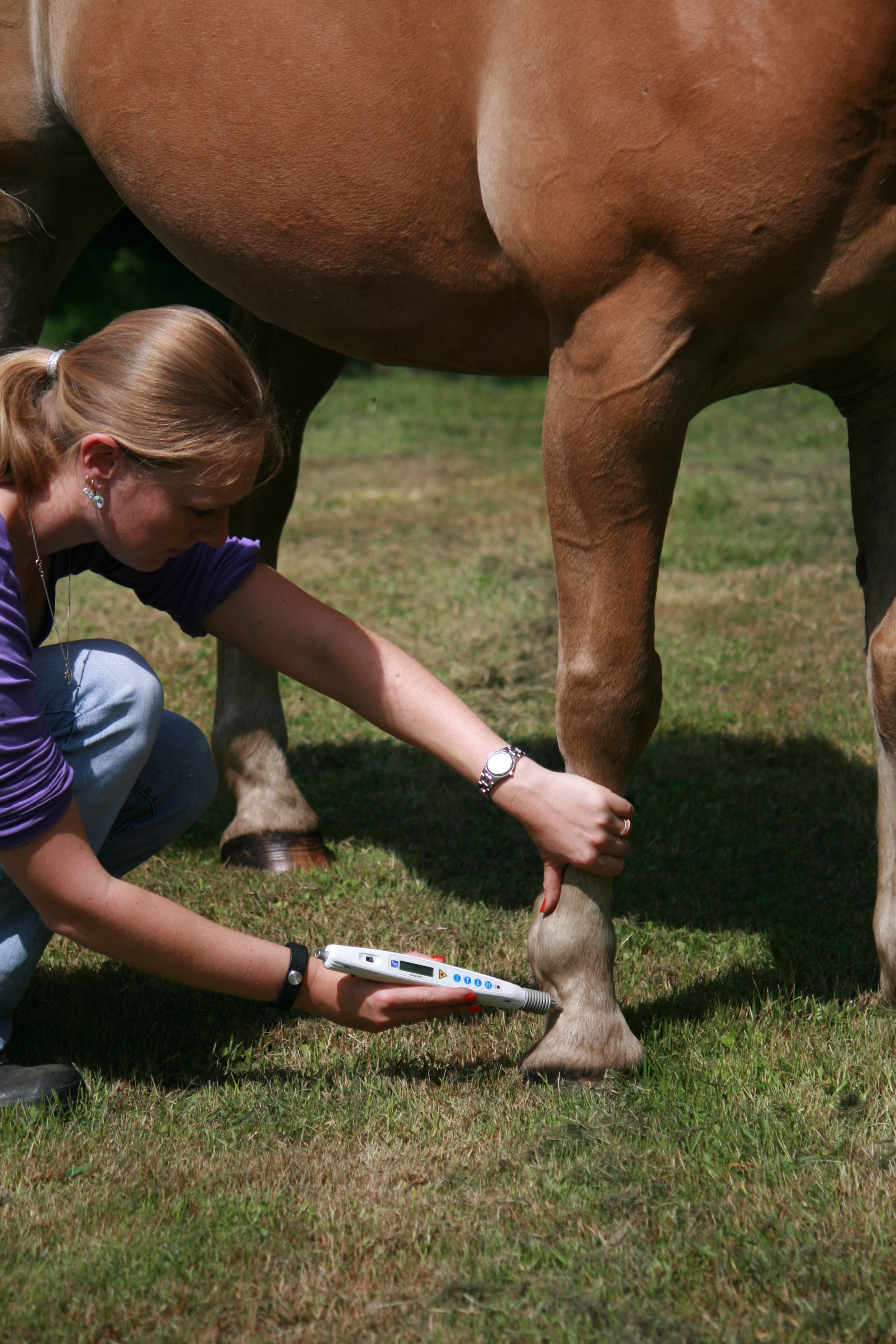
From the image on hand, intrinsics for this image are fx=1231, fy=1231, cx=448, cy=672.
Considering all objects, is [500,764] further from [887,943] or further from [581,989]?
[887,943]

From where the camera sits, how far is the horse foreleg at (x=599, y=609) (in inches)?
81.4

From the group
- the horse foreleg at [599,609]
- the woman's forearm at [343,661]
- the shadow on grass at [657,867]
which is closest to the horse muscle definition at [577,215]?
the horse foreleg at [599,609]

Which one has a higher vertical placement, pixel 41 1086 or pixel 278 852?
pixel 41 1086

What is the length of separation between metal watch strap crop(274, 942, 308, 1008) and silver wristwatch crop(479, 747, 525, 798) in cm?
43

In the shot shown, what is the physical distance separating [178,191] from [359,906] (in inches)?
67.9

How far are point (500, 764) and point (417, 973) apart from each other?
0.39m

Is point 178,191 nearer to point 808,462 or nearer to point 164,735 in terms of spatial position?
point 164,735

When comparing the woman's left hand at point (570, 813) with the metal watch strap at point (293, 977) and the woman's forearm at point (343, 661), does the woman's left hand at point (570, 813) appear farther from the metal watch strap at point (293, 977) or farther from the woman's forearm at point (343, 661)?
the metal watch strap at point (293, 977)

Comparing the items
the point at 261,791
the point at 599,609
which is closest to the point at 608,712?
the point at 599,609

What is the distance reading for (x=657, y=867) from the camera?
335 centimetres

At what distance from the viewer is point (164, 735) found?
105 inches

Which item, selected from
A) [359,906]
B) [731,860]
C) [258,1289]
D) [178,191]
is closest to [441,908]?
[359,906]

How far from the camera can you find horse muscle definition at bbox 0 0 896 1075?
191 centimetres

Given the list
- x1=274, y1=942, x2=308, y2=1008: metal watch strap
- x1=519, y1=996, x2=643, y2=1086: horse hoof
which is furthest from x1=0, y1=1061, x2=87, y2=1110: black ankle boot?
x1=519, y1=996, x2=643, y2=1086: horse hoof
